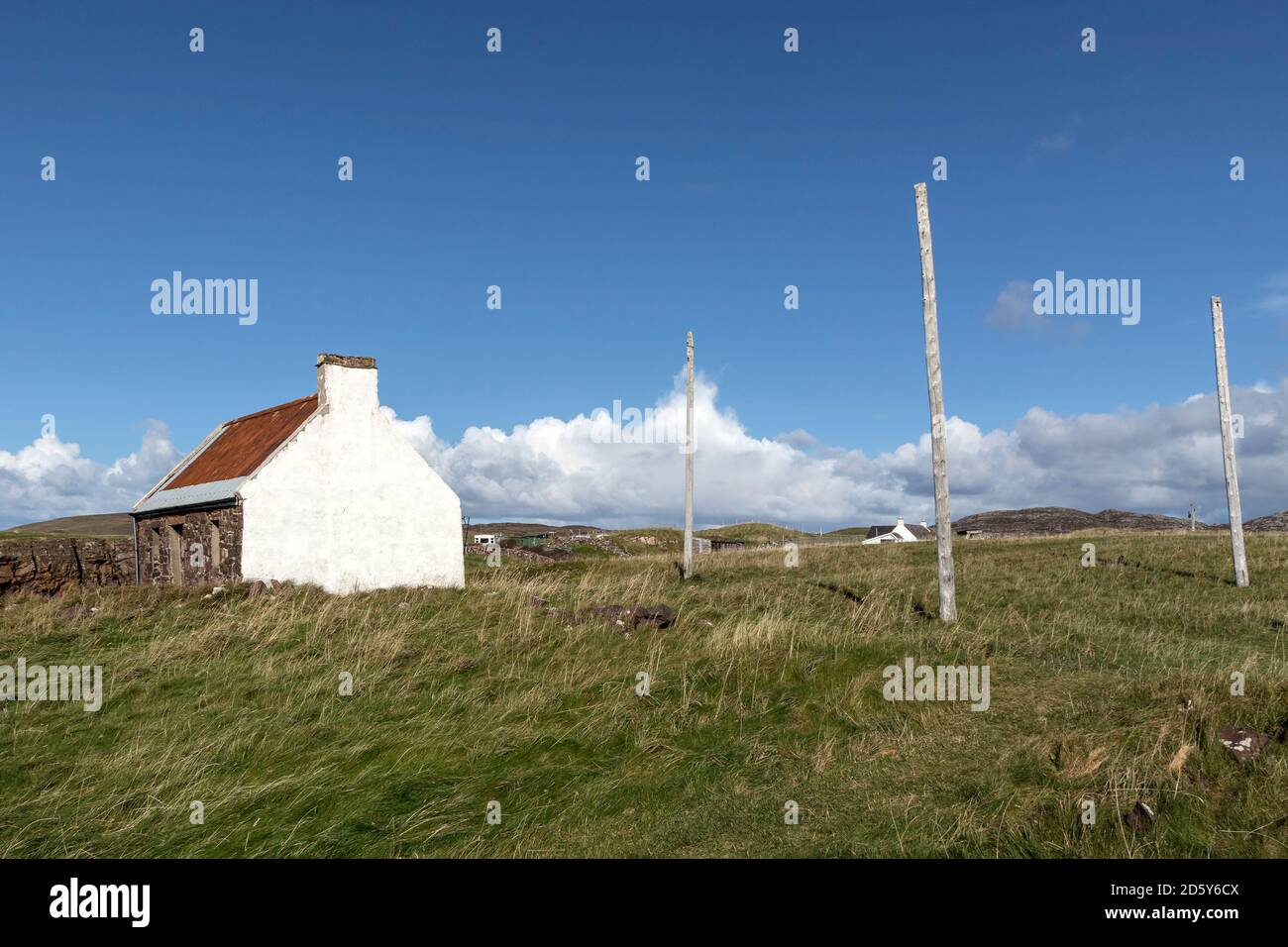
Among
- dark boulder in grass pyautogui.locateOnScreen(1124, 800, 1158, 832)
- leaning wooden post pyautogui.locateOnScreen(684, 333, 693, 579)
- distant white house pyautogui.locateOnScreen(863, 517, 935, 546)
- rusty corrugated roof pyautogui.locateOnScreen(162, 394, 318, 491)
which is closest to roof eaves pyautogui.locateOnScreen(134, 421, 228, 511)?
rusty corrugated roof pyautogui.locateOnScreen(162, 394, 318, 491)

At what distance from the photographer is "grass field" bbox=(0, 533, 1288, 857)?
23.6 ft

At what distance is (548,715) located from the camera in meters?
10.2

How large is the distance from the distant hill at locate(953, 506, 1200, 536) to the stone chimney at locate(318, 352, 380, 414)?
65.8m

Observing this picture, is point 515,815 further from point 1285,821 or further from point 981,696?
point 1285,821

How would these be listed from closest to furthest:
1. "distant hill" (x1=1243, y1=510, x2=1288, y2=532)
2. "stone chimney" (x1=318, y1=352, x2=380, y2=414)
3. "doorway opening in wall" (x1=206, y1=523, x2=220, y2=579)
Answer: "doorway opening in wall" (x1=206, y1=523, x2=220, y2=579) → "stone chimney" (x1=318, y1=352, x2=380, y2=414) → "distant hill" (x1=1243, y1=510, x2=1288, y2=532)

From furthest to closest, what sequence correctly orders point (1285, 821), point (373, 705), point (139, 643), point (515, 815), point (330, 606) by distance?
1. point (330, 606)
2. point (139, 643)
3. point (373, 705)
4. point (515, 815)
5. point (1285, 821)

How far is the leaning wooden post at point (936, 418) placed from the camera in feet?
51.9

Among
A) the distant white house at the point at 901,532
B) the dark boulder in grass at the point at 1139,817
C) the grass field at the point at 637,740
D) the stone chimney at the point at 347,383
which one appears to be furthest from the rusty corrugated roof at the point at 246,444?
the distant white house at the point at 901,532

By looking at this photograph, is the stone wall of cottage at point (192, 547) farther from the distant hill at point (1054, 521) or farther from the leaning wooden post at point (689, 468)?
the distant hill at point (1054, 521)

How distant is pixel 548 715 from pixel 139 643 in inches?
357

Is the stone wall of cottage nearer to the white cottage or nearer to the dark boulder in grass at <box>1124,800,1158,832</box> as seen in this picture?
the white cottage

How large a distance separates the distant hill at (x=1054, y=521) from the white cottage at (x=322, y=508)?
2526 inches

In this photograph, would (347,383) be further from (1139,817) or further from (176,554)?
(1139,817)
